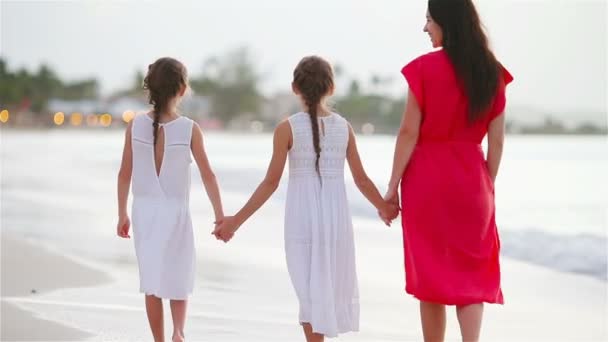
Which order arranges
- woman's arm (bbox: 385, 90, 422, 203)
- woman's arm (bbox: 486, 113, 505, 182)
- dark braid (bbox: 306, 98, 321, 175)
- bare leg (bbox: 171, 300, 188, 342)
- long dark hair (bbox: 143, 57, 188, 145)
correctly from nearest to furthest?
woman's arm (bbox: 385, 90, 422, 203) → woman's arm (bbox: 486, 113, 505, 182) → dark braid (bbox: 306, 98, 321, 175) → long dark hair (bbox: 143, 57, 188, 145) → bare leg (bbox: 171, 300, 188, 342)

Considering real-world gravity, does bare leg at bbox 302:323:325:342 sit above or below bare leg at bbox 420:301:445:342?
below

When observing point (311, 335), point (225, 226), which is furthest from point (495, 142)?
point (225, 226)

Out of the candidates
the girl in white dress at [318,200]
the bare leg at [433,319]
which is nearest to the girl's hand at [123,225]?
the girl in white dress at [318,200]

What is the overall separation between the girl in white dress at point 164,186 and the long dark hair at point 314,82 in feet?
2.00

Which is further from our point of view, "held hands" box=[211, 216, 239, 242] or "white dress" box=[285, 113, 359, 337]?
"held hands" box=[211, 216, 239, 242]

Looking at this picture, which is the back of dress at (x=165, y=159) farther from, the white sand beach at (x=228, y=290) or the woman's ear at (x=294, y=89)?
the white sand beach at (x=228, y=290)

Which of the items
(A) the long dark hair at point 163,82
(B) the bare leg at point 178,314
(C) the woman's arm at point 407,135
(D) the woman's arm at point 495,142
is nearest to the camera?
(C) the woman's arm at point 407,135

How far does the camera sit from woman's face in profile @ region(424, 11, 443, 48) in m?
5.11

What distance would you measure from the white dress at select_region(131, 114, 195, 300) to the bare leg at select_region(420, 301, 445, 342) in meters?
1.27

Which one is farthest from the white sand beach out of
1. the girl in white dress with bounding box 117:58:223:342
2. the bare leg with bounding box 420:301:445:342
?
the bare leg with bounding box 420:301:445:342

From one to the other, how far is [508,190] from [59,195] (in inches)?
643

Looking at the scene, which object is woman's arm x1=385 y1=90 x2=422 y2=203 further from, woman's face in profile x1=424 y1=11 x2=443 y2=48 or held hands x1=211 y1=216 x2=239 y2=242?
held hands x1=211 y1=216 x2=239 y2=242

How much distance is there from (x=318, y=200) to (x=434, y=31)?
1.00 meters

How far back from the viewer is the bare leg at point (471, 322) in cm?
505
